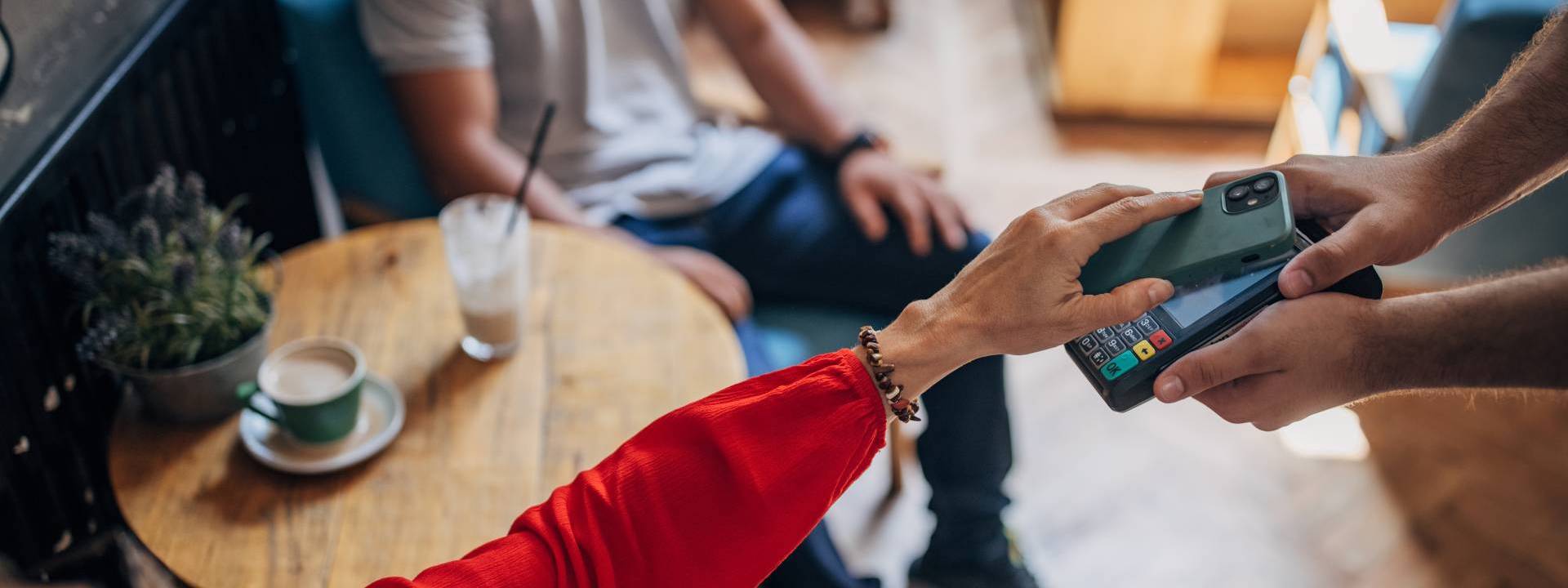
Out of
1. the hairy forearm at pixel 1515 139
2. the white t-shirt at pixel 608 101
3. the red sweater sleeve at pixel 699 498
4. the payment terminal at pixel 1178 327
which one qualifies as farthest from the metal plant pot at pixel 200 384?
the hairy forearm at pixel 1515 139

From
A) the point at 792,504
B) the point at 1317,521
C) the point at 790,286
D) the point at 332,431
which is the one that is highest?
the point at 792,504

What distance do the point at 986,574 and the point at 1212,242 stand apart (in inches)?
28.0

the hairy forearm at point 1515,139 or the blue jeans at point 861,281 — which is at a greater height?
the hairy forearm at point 1515,139

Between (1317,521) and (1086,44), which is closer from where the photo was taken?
(1317,521)

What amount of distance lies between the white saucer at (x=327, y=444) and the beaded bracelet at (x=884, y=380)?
469mm

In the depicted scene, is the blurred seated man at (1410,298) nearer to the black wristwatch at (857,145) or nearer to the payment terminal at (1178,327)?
the payment terminal at (1178,327)

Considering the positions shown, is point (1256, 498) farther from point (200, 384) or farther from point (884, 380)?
point (200, 384)

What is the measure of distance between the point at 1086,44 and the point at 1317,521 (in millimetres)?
1186

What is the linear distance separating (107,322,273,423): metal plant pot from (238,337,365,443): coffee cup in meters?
0.01

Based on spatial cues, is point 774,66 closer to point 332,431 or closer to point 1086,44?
point 332,431

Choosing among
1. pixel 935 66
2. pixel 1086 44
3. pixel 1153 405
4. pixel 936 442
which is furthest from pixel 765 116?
pixel 935 66

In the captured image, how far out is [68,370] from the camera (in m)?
1.13

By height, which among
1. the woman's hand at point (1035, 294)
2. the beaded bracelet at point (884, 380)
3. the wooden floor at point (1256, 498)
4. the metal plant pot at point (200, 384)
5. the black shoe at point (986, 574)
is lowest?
the wooden floor at point (1256, 498)

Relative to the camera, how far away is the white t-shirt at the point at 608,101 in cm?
142
